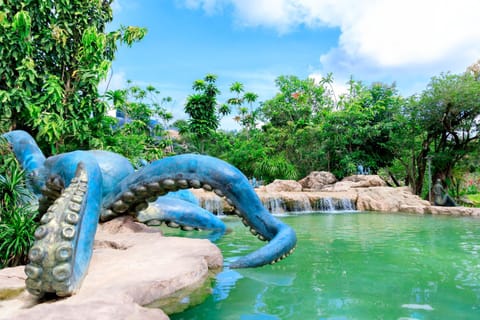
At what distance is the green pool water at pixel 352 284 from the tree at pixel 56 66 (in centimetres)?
649

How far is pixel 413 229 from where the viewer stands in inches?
366

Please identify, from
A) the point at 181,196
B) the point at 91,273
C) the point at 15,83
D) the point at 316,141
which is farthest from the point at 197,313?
the point at 316,141

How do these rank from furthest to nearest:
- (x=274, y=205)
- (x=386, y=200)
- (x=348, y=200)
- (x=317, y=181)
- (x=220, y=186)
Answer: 1. (x=317, y=181)
2. (x=348, y=200)
3. (x=386, y=200)
4. (x=274, y=205)
5. (x=220, y=186)

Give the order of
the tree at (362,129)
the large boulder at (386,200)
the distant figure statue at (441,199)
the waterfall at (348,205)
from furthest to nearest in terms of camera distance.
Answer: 1. the tree at (362,129)
2. the distant figure statue at (441,199)
3. the waterfall at (348,205)
4. the large boulder at (386,200)

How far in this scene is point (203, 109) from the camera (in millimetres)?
24625

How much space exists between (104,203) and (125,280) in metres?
2.53

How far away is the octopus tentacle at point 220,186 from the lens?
4.50 m

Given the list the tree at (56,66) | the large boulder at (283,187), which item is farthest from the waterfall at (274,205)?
the tree at (56,66)

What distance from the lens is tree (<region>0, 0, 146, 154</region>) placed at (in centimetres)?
952

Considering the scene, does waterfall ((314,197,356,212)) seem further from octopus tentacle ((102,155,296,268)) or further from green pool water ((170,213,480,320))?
octopus tentacle ((102,155,296,268))

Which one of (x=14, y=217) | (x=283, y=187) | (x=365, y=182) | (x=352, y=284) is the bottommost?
(x=352, y=284)

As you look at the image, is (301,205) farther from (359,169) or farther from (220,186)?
(220,186)

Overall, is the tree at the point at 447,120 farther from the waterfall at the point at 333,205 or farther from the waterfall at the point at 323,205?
the waterfall at the point at 323,205

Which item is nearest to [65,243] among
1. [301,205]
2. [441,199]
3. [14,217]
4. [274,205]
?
[14,217]
